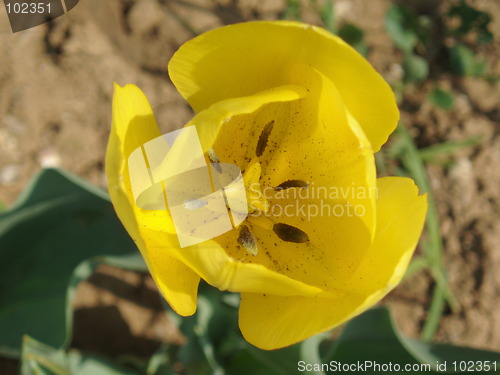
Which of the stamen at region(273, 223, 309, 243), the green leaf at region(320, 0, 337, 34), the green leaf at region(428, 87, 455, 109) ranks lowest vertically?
the green leaf at region(428, 87, 455, 109)

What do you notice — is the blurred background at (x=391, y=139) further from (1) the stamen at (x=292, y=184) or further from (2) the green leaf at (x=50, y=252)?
(1) the stamen at (x=292, y=184)

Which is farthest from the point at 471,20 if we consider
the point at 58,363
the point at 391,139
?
the point at 58,363

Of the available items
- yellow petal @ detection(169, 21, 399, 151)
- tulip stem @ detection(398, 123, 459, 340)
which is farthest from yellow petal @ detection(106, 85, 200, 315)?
tulip stem @ detection(398, 123, 459, 340)

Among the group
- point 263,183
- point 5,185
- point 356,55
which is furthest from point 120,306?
point 356,55

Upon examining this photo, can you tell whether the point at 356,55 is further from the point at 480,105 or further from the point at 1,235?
the point at 480,105

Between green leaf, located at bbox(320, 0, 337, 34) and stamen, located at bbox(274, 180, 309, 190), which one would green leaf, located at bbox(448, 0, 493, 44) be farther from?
stamen, located at bbox(274, 180, 309, 190)

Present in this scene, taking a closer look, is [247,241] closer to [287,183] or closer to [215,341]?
[287,183]

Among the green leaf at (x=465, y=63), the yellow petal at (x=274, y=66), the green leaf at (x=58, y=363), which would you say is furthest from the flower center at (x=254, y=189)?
the green leaf at (x=465, y=63)
